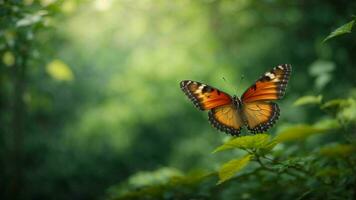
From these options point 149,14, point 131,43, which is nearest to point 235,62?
point 149,14

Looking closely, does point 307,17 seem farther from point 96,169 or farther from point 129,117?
point 96,169

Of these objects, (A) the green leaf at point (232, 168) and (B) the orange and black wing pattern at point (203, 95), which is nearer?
(A) the green leaf at point (232, 168)

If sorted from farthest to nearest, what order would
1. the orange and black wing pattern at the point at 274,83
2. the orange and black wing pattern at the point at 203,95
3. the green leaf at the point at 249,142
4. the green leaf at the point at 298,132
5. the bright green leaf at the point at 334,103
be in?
the orange and black wing pattern at the point at 203,95
the orange and black wing pattern at the point at 274,83
the bright green leaf at the point at 334,103
the green leaf at the point at 249,142
the green leaf at the point at 298,132

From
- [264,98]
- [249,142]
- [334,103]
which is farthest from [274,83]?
[249,142]

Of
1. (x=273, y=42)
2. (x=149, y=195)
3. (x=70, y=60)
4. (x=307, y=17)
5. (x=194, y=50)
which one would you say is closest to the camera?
(x=149, y=195)

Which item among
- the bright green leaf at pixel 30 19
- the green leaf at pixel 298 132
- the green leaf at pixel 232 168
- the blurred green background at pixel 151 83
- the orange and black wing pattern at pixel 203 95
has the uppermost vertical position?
the blurred green background at pixel 151 83

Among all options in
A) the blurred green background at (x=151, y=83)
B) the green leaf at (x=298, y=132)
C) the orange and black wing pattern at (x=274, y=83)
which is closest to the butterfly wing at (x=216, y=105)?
the orange and black wing pattern at (x=274, y=83)

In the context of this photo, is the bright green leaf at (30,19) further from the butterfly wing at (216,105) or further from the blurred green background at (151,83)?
the blurred green background at (151,83)

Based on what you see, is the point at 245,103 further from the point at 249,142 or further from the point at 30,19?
the point at 30,19
